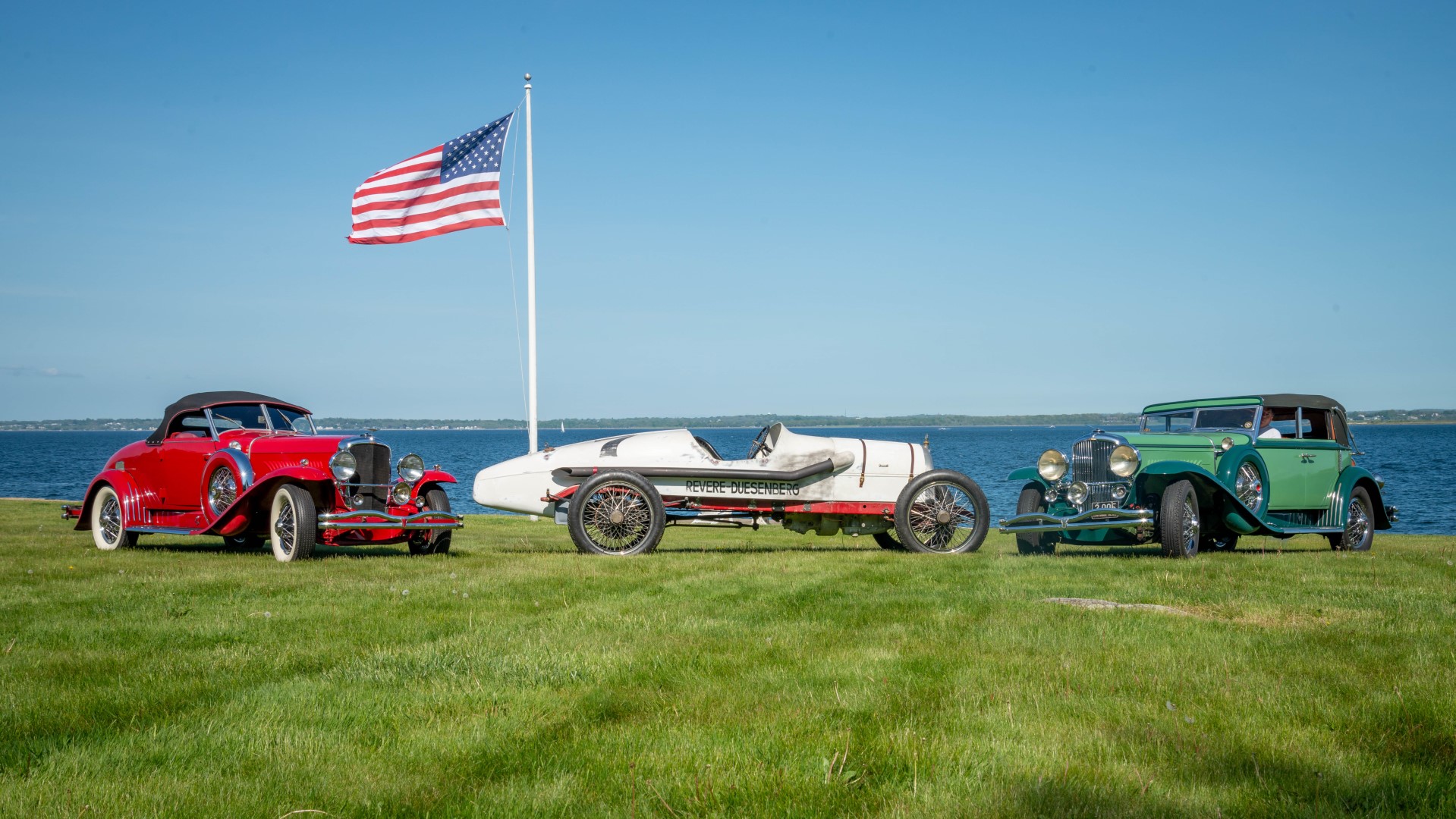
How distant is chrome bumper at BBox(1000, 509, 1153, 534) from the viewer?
393 inches

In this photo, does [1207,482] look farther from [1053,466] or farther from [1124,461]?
[1053,466]

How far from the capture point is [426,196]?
16062mm

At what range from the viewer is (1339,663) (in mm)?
4926

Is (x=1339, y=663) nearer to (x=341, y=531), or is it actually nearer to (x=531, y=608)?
(x=531, y=608)

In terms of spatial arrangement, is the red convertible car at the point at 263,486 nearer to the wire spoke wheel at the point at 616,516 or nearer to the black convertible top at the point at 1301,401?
the wire spoke wheel at the point at 616,516

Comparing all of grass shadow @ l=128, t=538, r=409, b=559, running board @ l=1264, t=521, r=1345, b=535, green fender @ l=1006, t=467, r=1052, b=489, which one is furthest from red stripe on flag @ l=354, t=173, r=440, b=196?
running board @ l=1264, t=521, r=1345, b=535

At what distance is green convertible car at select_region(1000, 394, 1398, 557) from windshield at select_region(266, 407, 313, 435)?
8192 mm

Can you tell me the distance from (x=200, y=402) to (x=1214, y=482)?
11.4 metres

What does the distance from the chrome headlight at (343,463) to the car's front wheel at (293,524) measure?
0.43 metres

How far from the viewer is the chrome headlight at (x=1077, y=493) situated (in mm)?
10922

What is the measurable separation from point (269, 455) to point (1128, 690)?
9.59m

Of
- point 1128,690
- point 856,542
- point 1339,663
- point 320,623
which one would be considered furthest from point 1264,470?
point 320,623

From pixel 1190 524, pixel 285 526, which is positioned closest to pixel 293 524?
pixel 285 526

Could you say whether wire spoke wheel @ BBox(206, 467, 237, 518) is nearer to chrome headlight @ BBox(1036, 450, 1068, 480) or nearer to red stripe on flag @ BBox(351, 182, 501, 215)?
red stripe on flag @ BBox(351, 182, 501, 215)
